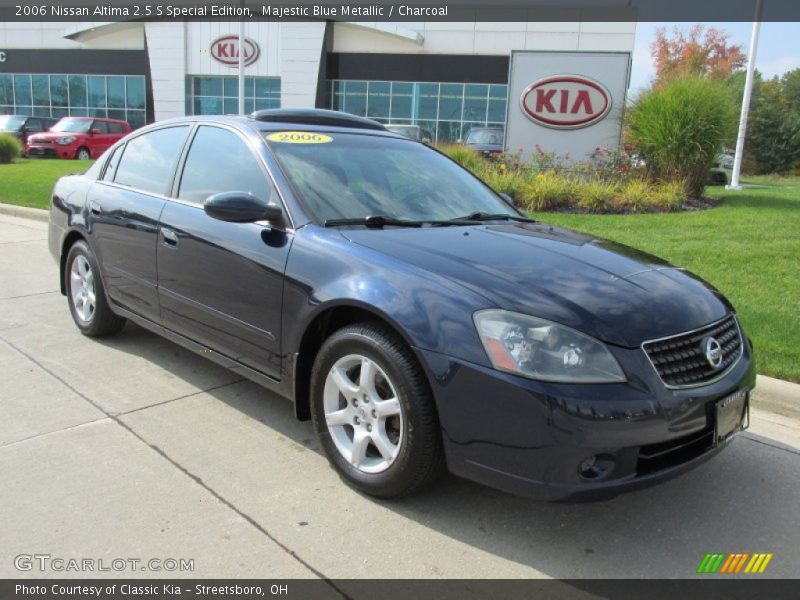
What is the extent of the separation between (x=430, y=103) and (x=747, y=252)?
95.1 ft

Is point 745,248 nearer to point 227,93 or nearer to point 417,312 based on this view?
point 417,312

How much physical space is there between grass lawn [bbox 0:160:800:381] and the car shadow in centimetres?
139

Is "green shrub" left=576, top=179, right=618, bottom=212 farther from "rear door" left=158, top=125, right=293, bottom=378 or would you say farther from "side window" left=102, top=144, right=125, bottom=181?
"rear door" left=158, top=125, right=293, bottom=378

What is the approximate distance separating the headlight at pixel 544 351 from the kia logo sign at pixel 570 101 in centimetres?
1312

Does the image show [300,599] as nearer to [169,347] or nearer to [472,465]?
[472,465]

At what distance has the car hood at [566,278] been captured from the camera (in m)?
2.62

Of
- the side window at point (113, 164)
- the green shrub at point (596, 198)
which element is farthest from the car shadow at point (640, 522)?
the green shrub at point (596, 198)

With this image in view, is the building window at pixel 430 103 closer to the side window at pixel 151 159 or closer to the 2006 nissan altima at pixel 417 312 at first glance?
the side window at pixel 151 159

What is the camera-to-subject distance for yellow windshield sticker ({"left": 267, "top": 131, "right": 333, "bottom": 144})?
12.4ft

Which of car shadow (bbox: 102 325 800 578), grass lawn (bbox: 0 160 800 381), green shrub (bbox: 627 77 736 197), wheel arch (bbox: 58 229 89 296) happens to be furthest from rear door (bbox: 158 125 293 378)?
green shrub (bbox: 627 77 736 197)

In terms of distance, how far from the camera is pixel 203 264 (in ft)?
12.3

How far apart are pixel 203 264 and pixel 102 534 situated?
1.55 metres

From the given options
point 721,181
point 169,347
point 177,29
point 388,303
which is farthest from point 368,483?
point 177,29

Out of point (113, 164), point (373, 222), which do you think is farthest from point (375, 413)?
point (113, 164)
